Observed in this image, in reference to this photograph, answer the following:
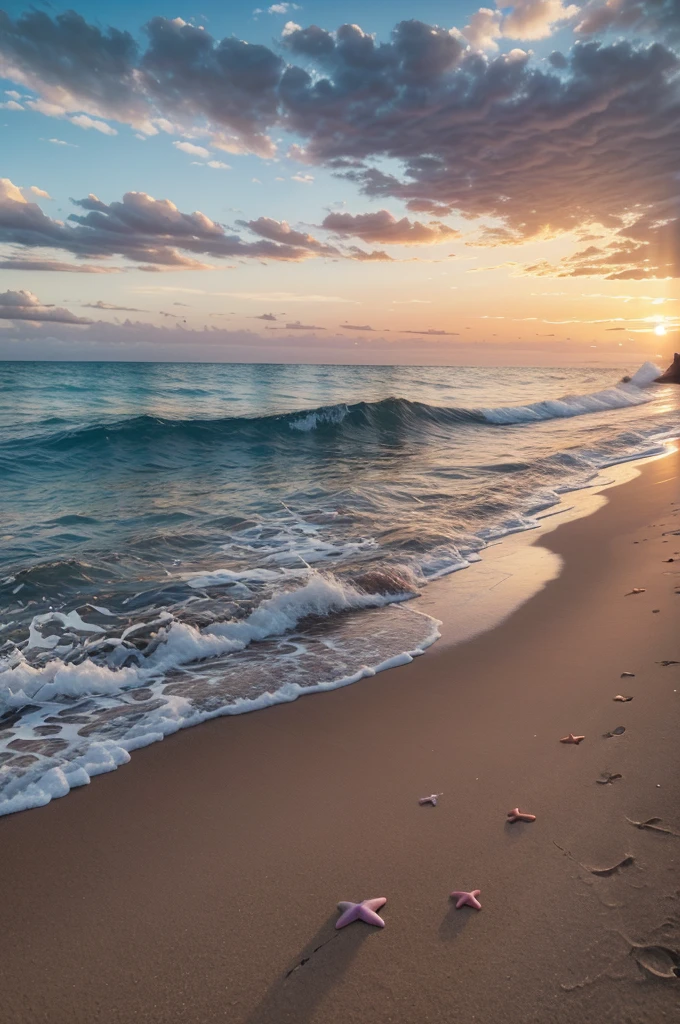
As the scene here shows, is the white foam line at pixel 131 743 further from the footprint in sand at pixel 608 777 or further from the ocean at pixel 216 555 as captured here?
the footprint in sand at pixel 608 777

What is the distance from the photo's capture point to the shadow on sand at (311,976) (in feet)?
8.18

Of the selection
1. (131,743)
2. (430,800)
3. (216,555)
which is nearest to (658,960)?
(430,800)

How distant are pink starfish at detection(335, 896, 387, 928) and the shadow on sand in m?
0.03

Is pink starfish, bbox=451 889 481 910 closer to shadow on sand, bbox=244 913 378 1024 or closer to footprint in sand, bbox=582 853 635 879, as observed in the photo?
shadow on sand, bbox=244 913 378 1024

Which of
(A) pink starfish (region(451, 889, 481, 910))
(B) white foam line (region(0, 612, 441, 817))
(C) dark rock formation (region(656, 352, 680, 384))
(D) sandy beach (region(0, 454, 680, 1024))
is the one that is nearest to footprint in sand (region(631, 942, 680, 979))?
(D) sandy beach (region(0, 454, 680, 1024))

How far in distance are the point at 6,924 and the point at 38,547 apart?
27.2 feet

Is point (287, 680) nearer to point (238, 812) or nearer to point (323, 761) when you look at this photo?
point (323, 761)

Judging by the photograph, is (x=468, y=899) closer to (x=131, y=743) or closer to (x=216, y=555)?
(x=131, y=743)

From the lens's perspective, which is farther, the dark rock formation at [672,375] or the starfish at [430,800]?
the dark rock formation at [672,375]

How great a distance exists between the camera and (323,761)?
4.46 m

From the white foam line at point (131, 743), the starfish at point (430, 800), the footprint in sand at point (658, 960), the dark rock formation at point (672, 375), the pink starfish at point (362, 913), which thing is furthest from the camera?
the dark rock formation at point (672, 375)

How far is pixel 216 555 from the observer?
396 inches

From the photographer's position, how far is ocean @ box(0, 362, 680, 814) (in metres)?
5.55

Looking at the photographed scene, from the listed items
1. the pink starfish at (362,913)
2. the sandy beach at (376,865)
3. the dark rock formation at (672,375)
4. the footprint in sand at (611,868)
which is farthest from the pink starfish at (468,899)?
the dark rock formation at (672,375)
